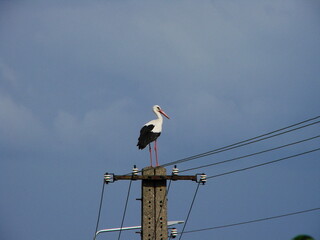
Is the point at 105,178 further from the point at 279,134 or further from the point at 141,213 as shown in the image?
the point at 279,134

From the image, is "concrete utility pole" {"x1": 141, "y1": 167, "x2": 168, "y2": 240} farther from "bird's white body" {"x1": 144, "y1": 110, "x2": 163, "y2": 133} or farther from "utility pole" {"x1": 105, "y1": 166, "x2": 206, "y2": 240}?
"bird's white body" {"x1": 144, "y1": 110, "x2": 163, "y2": 133}

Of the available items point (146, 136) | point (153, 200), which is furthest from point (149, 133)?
point (153, 200)

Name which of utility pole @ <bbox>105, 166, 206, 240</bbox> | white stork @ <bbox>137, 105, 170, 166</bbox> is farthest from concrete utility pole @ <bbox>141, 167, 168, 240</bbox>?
Result: white stork @ <bbox>137, 105, 170, 166</bbox>

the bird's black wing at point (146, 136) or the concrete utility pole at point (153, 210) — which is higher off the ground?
the bird's black wing at point (146, 136)

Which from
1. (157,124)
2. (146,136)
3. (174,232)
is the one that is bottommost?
(174,232)

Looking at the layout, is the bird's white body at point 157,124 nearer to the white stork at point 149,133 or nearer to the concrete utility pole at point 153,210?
the white stork at point 149,133

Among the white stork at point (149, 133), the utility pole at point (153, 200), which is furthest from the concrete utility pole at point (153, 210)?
the white stork at point (149, 133)

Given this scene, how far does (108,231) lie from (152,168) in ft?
35.5

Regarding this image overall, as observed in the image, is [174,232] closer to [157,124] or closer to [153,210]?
[153,210]

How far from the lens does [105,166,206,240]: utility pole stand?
17.2 metres

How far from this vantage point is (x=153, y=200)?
17328mm

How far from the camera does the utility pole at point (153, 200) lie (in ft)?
56.3

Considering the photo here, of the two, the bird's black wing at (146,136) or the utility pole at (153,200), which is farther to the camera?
the bird's black wing at (146,136)

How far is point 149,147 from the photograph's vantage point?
21.7 m
